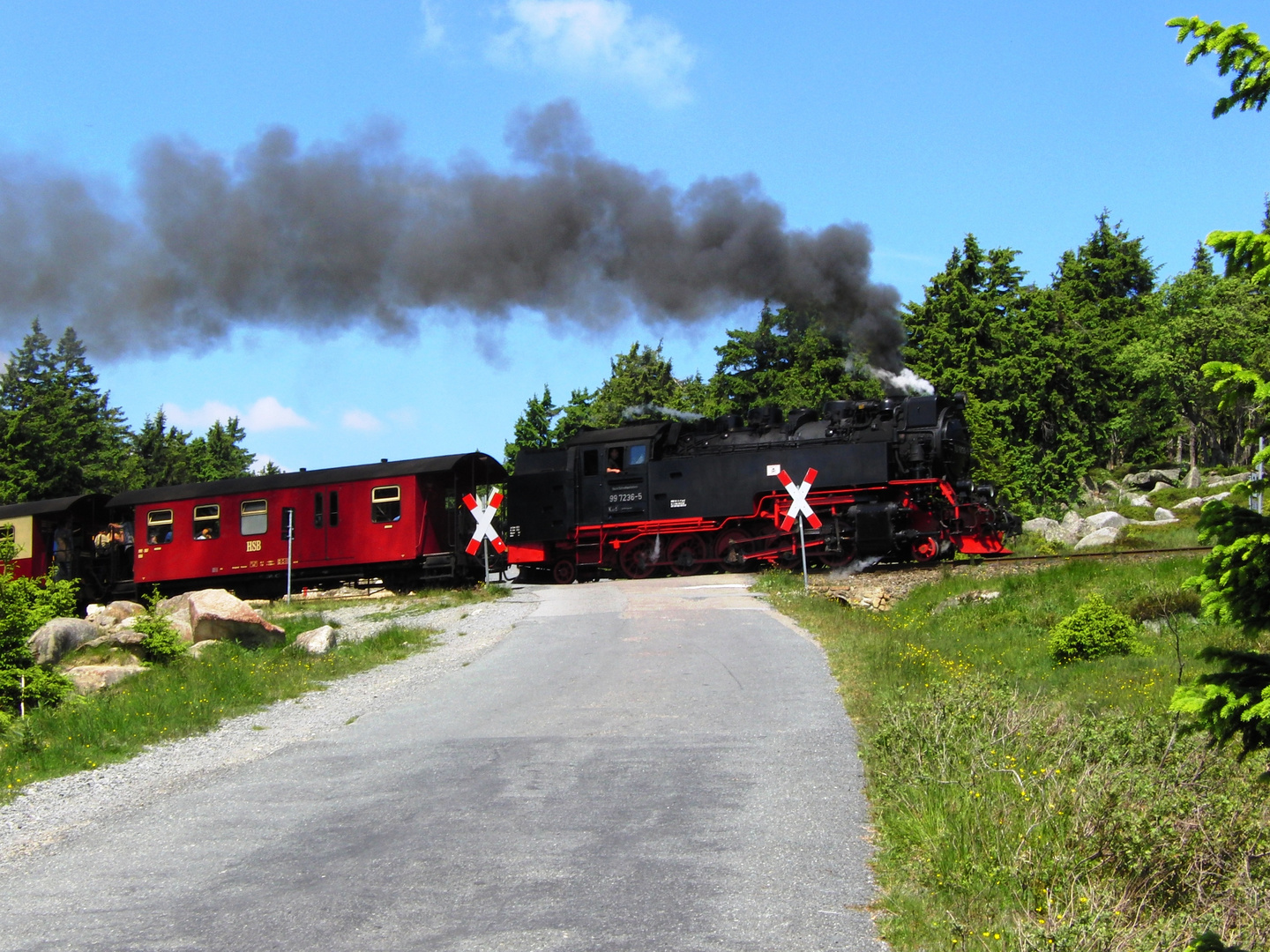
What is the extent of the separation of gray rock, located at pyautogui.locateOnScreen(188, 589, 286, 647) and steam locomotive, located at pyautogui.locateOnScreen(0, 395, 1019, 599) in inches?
248

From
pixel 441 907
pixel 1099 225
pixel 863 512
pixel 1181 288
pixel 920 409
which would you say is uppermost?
pixel 1099 225

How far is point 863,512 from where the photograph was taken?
24.9 m

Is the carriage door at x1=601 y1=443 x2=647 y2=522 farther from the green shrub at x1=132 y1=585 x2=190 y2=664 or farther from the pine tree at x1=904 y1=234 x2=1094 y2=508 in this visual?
the pine tree at x1=904 y1=234 x2=1094 y2=508

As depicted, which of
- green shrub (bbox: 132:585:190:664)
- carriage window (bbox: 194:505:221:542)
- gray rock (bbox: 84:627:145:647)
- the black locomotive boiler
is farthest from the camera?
carriage window (bbox: 194:505:221:542)

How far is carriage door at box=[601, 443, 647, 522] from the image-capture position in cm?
2869

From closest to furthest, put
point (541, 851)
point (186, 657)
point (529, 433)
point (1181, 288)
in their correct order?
point (541, 851) < point (186, 657) < point (529, 433) < point (1181, 288)

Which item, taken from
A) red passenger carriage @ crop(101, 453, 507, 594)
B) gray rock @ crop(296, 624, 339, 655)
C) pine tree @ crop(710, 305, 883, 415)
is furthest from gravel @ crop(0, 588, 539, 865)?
pine tree @ crop(710, 305, 883, 415)

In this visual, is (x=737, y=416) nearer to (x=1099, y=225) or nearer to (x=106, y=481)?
(x=106, y=481)

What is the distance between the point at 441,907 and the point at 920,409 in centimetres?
2191

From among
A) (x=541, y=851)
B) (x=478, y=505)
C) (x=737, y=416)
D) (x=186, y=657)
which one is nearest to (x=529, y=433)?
(x=737, y=416)

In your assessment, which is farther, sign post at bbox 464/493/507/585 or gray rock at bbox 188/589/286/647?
sign post at bbox 464/493/507/585

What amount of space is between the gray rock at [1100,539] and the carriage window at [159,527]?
25.2 meters

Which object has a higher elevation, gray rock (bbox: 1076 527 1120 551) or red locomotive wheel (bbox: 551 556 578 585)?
gray rock (bbox: 1076 527 1120 551)

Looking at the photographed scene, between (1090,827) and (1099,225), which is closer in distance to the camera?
(1090,827)
